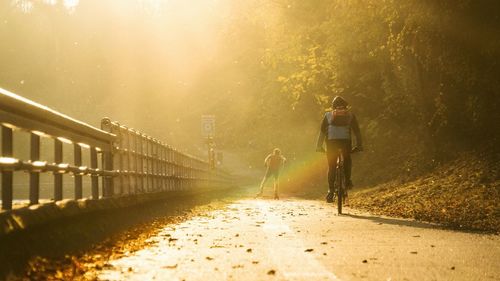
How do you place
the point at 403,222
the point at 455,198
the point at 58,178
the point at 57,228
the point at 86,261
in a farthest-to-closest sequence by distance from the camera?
the point at 455,198
the point at 403,222
the point at 58,178
the point at 57,228
the point at 86,261

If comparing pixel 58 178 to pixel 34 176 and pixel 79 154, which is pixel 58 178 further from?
pixel 79 154

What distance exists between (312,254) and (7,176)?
299cm

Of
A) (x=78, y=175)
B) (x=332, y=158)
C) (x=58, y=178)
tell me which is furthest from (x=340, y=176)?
(x=58, y=178)

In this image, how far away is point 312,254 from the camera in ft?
23.2

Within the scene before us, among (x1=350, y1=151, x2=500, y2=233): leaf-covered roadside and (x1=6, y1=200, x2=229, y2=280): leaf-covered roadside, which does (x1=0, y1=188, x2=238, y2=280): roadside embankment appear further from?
(x1=350, y1=151, x2=500, y2=233): leaf-covered roadside

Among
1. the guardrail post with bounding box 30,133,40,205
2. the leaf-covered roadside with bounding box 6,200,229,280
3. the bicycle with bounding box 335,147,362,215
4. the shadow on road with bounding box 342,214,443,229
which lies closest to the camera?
the leaf-covered roadside with bounding box 6,200,229,280

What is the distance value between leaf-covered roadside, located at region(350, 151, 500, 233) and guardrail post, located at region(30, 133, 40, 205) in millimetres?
6013

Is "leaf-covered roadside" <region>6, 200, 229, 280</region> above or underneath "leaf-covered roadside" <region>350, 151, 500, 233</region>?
underneath

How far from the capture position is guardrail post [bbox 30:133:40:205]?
21.7ft

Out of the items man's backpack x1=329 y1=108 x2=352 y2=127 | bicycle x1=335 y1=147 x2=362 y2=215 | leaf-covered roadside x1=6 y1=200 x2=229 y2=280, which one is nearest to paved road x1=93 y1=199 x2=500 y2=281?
leaf-covered roadside x1=6 y1=200 x2=229 y2=280

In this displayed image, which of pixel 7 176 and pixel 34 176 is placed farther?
pixel 34 176

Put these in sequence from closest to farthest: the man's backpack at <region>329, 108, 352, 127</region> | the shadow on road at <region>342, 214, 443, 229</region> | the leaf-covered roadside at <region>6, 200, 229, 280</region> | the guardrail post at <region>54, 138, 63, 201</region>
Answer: the leaf-covered roadside at <region>6, 200, 229, 280</region>, the guardrail post at <region>54, 138, 63, 201</region>, the shadow on road at <region>342, 214, 443, 229</region>, the man's backpack at <region>329, 108, 352, 127</region>

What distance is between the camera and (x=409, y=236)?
8.89m

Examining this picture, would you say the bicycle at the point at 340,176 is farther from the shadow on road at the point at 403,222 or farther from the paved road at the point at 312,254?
the paved road at the point at 312,254
